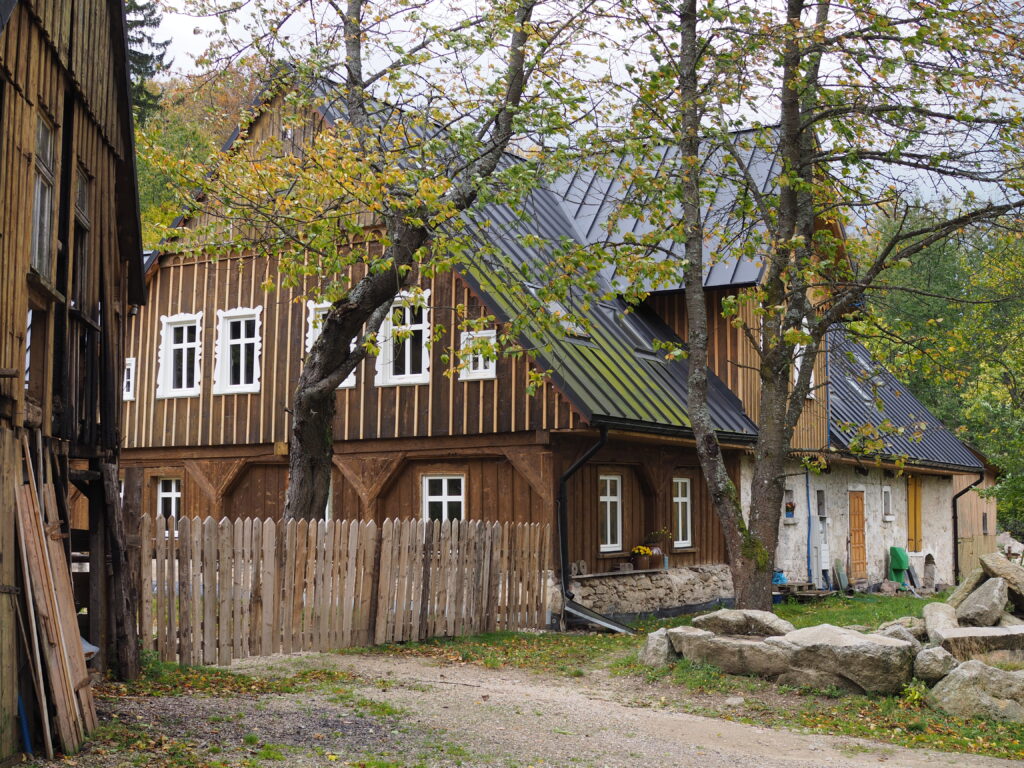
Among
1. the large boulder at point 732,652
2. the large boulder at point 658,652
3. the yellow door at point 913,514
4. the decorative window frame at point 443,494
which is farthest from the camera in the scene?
the yellow door at point 913,514

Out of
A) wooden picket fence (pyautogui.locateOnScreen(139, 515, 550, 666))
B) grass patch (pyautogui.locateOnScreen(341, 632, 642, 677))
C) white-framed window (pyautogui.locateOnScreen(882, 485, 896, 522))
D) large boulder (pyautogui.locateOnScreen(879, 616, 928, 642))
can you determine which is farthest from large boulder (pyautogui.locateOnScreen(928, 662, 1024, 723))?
white-framed window (pyautogui.locateOnScreen(882, 485, 896, 522))

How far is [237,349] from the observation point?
21312 millimetres

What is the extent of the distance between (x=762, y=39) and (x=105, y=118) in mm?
7584

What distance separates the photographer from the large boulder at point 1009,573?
14414 mm

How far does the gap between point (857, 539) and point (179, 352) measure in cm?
1526

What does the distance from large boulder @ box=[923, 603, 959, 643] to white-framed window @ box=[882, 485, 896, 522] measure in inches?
Answer: 586

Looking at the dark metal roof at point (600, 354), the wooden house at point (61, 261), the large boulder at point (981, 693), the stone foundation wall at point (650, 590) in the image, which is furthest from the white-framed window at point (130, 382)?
the large boulder at point (981, 693)

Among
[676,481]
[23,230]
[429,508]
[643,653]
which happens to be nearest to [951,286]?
[676,481]

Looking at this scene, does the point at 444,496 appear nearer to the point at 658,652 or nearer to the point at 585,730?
the point at 658,652

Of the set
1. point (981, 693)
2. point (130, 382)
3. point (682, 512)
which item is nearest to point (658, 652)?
point (981, 693)

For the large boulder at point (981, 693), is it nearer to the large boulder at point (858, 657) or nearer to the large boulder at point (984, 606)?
the large boulder at point (858, 657)

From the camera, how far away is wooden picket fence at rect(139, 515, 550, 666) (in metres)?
11.8

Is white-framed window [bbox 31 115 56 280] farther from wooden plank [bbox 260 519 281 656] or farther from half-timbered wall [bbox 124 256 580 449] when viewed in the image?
half-timbered wall [bbox 124 256 580 449]

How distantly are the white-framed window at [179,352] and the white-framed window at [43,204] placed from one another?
12.2 m
